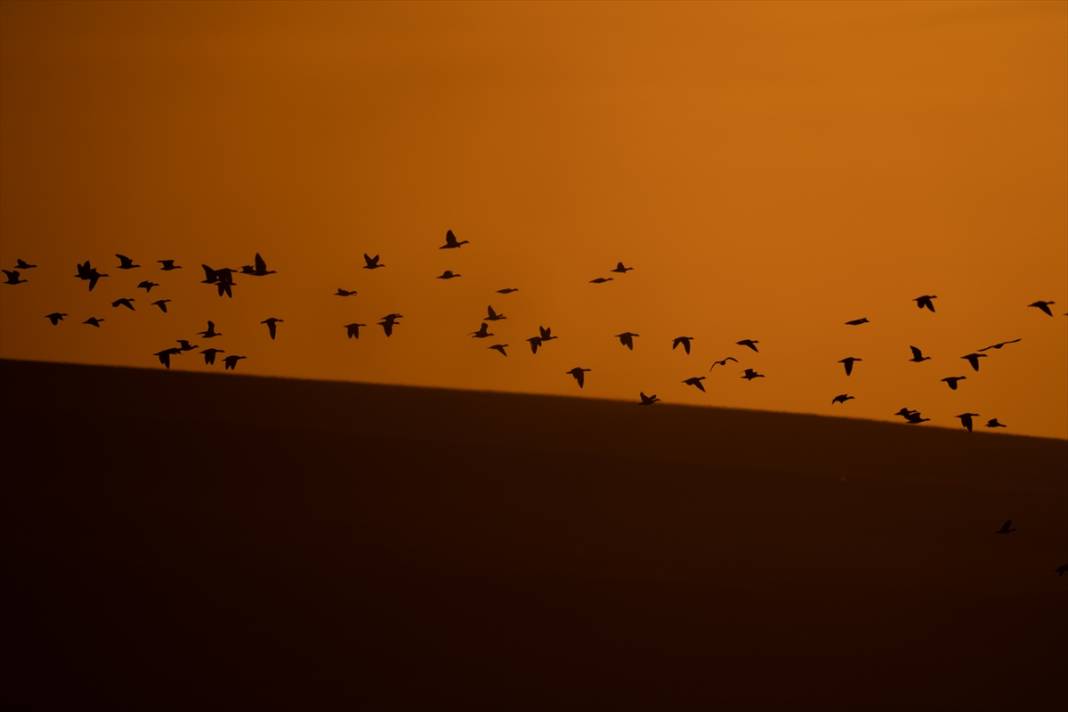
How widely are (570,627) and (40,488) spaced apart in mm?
3342

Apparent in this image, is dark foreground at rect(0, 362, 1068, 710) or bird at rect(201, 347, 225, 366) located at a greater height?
bird at rect(201, 347, 225, 366)

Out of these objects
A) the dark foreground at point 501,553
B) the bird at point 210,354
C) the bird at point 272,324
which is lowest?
the dark foreground at point 501,553

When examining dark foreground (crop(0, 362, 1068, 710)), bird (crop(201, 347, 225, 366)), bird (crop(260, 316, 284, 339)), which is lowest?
→ dark foreground (crop(0, 362, 1068, 710))

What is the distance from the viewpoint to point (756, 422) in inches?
289

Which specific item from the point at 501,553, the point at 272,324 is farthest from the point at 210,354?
the point at 501,553

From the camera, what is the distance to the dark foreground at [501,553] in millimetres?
6109

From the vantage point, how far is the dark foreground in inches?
241

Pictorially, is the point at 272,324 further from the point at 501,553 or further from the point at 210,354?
the point at 501,553

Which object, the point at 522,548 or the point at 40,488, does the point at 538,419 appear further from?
the point at 40,488

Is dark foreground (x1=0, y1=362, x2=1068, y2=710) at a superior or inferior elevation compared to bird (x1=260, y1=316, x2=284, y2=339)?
inferior

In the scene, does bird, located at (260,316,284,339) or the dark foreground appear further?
bird, located at (260,316,284,339)

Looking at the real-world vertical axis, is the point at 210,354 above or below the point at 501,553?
above

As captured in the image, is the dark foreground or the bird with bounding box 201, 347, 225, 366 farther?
the bird with bounding box 201, 347, 225, 366

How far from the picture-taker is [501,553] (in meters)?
6.58
